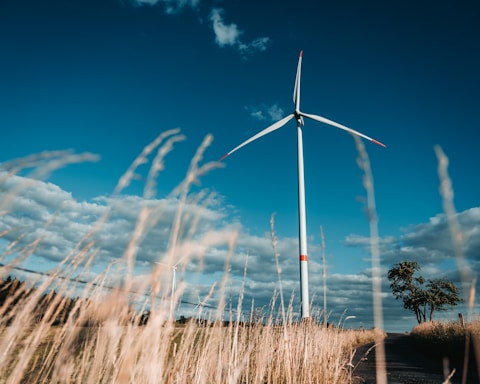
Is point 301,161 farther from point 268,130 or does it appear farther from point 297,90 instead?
point 297,90

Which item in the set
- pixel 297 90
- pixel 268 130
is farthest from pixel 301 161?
pixel 297 90

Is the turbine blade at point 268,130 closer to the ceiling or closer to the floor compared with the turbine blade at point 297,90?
closer to the floor

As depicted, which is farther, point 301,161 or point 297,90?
point 297,90

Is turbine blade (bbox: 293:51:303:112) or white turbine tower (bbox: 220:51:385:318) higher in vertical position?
turbine blade (bbox: 293:51:303:112)

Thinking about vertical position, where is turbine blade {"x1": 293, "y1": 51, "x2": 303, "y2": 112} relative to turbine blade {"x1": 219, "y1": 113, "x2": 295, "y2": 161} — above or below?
above

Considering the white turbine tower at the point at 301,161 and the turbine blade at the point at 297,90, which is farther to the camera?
the turbine blade at the point at 297,90

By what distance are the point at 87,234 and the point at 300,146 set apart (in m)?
15.0

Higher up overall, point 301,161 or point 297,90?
point 297,90

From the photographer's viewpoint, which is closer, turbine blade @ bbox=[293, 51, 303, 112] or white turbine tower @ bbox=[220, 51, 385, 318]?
white turbine tower @ bbox=[220, 51, 385, 318]

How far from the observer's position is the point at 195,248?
1.89 m

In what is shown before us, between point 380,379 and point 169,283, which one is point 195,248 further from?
point 380,379

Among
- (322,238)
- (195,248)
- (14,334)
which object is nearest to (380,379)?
(195,248)

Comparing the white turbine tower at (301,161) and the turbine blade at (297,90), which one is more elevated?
the turbine blade at (297,90)

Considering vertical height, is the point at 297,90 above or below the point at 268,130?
above
